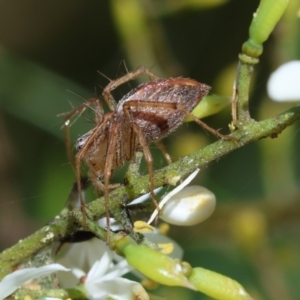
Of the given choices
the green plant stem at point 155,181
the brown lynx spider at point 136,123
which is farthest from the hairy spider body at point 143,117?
the green plant stem at point 155,181

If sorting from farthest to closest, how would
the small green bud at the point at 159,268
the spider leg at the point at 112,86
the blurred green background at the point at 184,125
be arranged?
the blurred green background at the point at 184,125
the spider leg at the point at 112,86
the small green bud at the point at 159,268

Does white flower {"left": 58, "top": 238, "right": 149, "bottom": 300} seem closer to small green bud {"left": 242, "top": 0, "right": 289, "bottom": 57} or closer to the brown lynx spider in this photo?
the brown lynx spider

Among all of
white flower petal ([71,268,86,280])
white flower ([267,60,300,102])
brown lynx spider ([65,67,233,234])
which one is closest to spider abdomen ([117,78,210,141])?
brown lynx spider ([65,67,233,234])

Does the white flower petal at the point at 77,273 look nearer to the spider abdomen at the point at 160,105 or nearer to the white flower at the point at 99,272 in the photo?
the white flower at the point at 99,272

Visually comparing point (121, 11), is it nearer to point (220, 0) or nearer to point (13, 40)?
point (220, 0)

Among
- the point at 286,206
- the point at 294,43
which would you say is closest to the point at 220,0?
the point at 294,43

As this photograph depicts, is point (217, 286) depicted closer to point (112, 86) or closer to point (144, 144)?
point (144, 144)

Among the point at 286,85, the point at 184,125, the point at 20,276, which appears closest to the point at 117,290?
the point at 20,276
